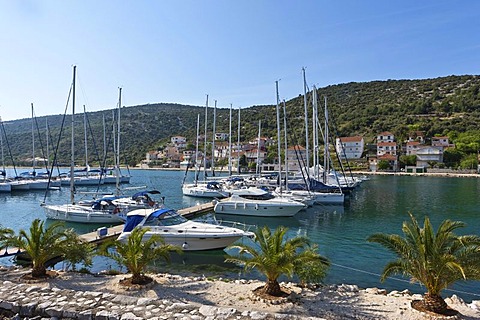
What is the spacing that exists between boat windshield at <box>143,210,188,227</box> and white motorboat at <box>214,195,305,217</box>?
11703 mm

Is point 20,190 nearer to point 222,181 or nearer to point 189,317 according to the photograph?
point 222,181

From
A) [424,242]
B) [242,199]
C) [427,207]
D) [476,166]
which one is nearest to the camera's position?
[424,242]

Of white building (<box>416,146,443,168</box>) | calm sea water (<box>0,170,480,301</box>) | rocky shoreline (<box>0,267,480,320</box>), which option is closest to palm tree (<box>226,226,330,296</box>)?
rocky shoreline (<box>0,267,480,320</box>)

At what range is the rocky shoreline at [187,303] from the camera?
8477 millimetres

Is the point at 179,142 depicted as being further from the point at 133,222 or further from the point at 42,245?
the point at 42,245

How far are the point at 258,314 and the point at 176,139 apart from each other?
490 feet

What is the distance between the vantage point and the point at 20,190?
52031mm

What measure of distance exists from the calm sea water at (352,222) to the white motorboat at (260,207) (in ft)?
1.89

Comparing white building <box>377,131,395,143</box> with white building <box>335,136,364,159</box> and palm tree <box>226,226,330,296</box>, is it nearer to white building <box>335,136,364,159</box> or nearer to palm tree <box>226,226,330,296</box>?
white building <box>335,136,364,159</box>

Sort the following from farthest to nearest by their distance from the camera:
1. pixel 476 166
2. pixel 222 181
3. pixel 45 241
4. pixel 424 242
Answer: pixel 476 166 → pixel 222 181 → pixel 45 241 → pixel 424 242

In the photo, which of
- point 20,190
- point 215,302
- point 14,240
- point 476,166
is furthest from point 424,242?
point 476,166

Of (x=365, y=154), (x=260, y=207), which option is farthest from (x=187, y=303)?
(x=365, y=154)

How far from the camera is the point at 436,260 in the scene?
8938mm

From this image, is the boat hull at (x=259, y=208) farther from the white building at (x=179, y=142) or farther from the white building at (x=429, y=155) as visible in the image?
the white building at (x=179, y=142)
